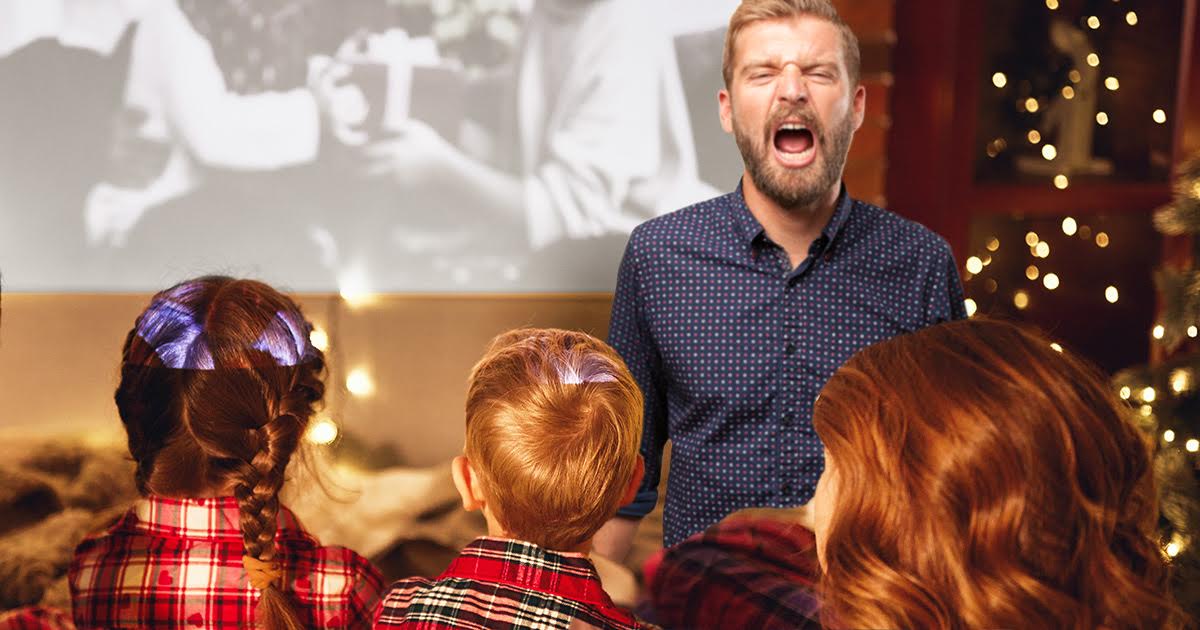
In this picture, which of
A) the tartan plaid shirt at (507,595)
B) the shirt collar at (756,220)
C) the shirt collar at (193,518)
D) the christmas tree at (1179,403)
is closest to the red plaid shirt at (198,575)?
the shirt collar at (193,518)

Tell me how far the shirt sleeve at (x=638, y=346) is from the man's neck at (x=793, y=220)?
0.71ft

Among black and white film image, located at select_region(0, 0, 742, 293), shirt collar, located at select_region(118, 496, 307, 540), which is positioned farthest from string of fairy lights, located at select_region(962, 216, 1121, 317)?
shirt collar, located at select_region(118, 496, 307, 540)

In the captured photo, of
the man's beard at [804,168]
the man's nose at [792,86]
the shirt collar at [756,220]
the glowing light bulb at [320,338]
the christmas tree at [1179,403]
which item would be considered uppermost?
the man's nose at [792,86]

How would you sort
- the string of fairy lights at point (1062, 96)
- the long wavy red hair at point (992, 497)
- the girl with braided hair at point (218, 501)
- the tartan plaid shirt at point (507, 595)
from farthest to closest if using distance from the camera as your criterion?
1. the string of fairy lights at point (1062, 96)
2. the girl with braided hair at point (218, 501)
3. the tartan plaid shirt at point (507, 595)
4. the long wavy red hair at point (992, 497)

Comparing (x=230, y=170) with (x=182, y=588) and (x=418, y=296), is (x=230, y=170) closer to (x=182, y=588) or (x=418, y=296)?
(x=418, y=296)

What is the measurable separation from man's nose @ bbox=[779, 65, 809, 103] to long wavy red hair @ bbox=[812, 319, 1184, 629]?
32.7 inches

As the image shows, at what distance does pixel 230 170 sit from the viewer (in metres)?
1.66

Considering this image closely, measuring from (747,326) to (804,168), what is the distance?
0.27m

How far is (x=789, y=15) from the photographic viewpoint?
1.69 metres

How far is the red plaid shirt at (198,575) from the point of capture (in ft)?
4.18

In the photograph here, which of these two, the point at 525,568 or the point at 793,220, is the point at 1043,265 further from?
Answer: the point at 525,568

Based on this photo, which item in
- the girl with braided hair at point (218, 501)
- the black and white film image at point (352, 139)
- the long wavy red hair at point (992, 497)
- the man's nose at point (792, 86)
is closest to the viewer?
the long wavy red hair at point (992, 497)

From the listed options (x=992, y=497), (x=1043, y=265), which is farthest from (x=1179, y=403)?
(x=992, y=497)

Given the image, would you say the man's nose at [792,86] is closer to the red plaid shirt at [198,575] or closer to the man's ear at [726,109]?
the man's ear at [726,109]
